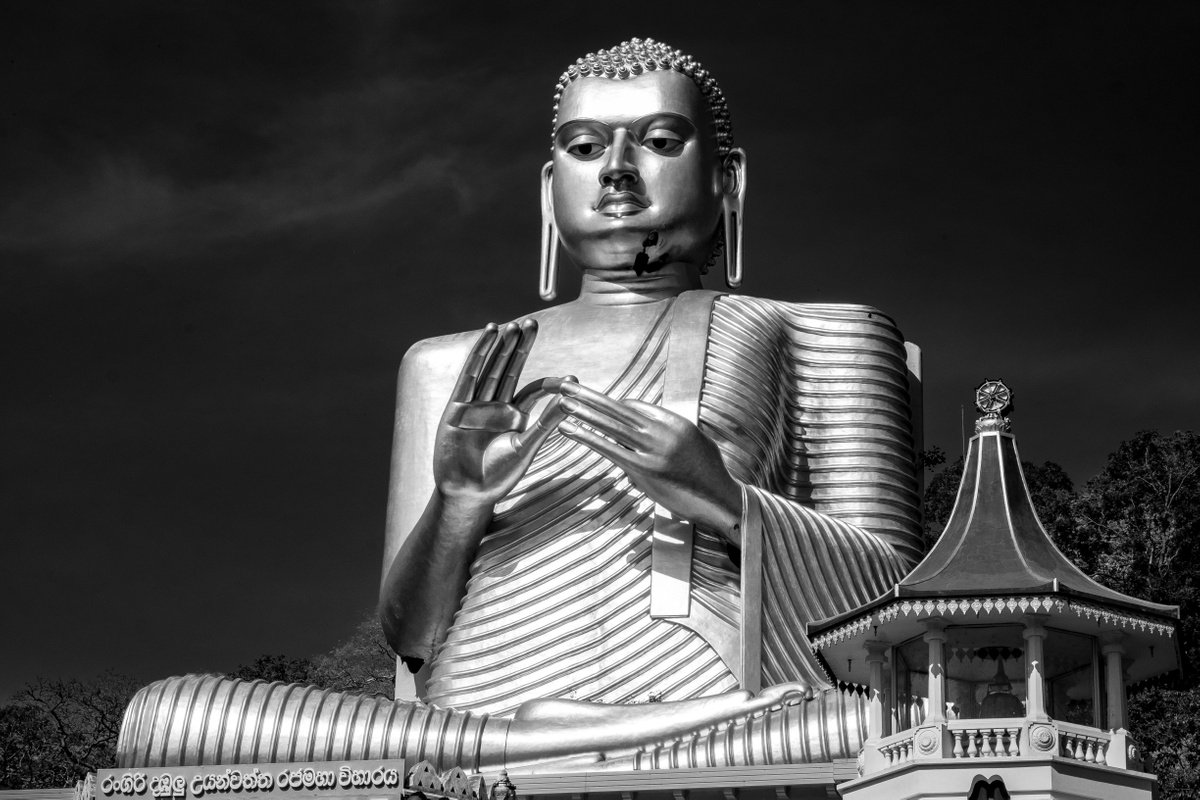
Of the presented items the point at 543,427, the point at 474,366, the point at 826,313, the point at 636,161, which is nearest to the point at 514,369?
the point at 474,366

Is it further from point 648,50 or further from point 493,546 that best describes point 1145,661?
point 648,50

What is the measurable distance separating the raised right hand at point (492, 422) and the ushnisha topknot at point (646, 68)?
2.51m

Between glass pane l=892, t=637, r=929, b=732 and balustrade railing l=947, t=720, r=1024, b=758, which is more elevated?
glass pane l=892, t=637, r=929, b=732

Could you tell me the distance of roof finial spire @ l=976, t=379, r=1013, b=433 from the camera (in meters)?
10.9

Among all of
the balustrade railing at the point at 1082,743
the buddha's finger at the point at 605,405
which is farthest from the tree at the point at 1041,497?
the balustrade railing at the point at 1082,743

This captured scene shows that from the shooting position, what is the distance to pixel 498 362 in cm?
1352

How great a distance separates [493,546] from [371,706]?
1.73 m

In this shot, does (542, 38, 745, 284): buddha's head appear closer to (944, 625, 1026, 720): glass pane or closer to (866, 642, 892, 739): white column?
(866, 642, 892, 739): white column

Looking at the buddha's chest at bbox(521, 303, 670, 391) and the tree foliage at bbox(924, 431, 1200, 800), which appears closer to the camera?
the buddha's chest at bbox(521, 303, 670, 391)

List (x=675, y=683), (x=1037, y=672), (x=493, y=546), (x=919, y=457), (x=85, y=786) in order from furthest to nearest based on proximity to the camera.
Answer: (x=919, y=457)
(x=493, y=546)
(x=675, y=683)
(x=85, y=786)
(x=1037, y=672)

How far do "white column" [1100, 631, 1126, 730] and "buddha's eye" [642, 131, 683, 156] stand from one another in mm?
5752

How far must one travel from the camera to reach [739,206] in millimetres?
15828

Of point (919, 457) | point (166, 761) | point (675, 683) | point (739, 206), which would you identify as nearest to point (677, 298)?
point (739, 206)

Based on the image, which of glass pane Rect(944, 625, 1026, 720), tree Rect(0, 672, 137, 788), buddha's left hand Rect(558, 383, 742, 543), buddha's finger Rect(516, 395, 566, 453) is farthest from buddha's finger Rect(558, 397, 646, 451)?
tree Rect(0, 672, 137, 788)
